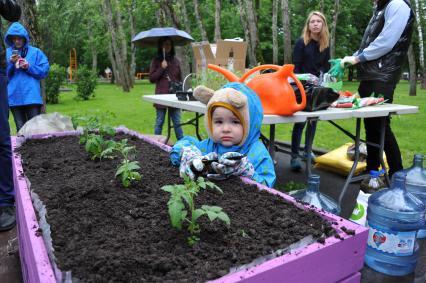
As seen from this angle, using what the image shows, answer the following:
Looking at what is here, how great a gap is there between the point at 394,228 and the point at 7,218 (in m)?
2.95

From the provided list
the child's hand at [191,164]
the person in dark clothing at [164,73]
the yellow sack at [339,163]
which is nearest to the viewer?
the child's hand at [191,164]

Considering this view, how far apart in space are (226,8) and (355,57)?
31196 mm

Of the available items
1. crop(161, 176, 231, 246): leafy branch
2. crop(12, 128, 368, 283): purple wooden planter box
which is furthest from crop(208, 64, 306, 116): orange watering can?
crop(161, 176, 231, 246): leafy branch

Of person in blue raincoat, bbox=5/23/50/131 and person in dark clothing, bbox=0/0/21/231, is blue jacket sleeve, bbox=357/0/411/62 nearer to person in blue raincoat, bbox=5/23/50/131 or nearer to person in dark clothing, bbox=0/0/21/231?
person in dark clothing, bbox=0/0/21/231

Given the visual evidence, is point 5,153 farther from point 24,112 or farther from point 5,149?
point 24,112

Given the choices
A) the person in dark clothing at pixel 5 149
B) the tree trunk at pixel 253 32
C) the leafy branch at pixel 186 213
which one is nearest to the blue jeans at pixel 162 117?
the person in dark clothing at pixel 5 149

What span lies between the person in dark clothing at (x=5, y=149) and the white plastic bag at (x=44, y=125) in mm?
610

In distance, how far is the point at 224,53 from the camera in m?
3.88

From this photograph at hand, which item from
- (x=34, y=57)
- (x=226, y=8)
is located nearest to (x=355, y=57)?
(x=34, y=57)

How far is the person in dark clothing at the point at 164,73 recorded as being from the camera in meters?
5.47

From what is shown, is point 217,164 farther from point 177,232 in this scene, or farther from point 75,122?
point 75,122

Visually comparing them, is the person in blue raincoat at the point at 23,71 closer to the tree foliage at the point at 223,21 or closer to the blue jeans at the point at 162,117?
the blue jeans at the point at 162,117

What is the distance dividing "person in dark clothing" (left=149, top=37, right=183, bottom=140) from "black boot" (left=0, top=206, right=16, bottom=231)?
280 cm

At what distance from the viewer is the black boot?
2.87m
